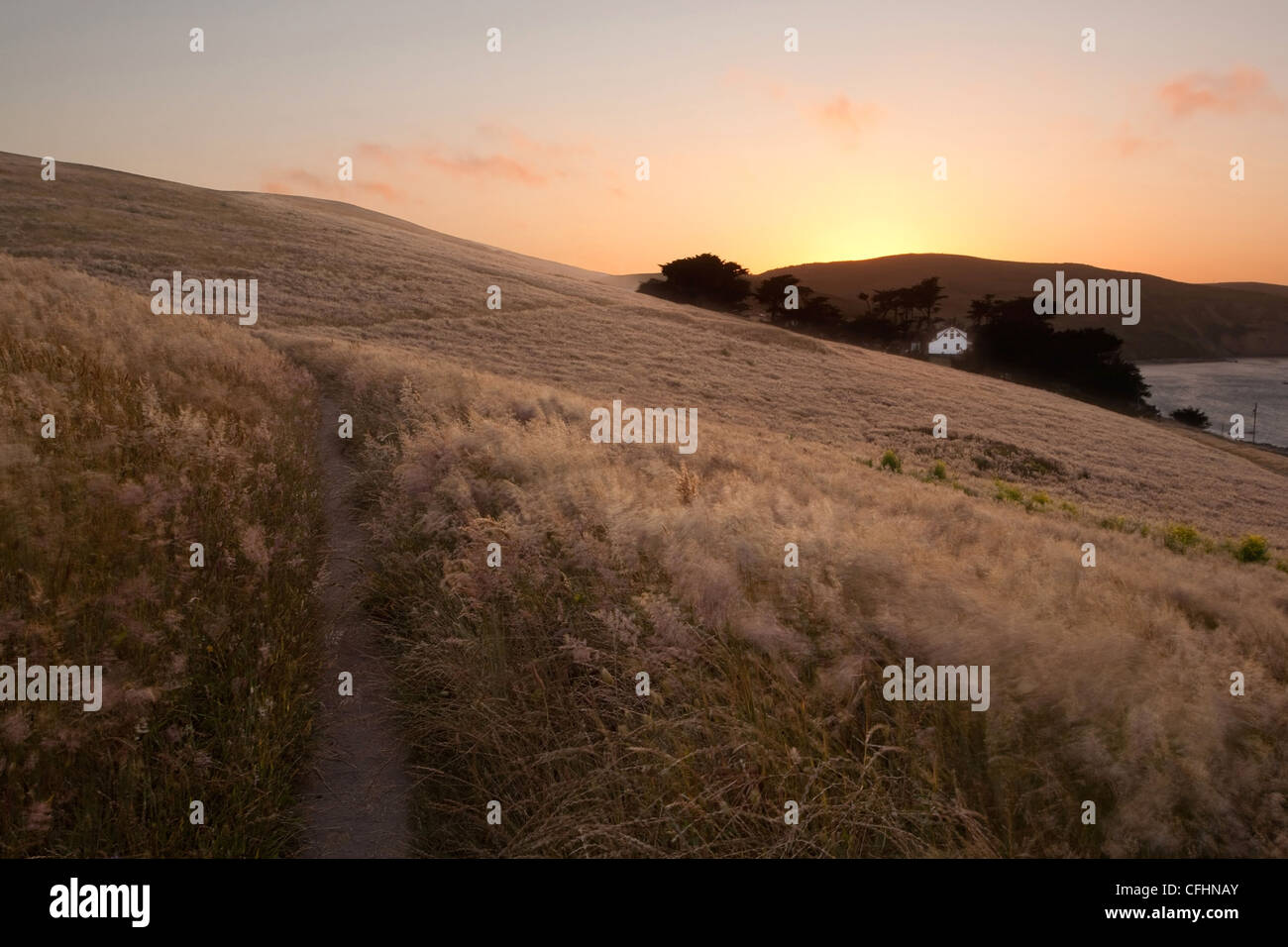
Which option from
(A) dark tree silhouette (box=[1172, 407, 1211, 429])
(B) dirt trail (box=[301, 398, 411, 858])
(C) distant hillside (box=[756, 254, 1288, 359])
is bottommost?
(B) dirt trail (box=[301, 398, 411, 858])

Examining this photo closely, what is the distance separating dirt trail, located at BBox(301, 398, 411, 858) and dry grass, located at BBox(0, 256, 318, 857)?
161 millimetres

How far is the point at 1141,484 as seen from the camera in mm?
30109

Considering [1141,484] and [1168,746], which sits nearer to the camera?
[1168,746]

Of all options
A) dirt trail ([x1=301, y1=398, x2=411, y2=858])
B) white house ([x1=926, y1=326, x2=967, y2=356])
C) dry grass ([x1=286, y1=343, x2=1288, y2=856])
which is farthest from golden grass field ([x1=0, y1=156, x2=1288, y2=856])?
white house ([x1=926, y1=326, x2=967, y2=356])

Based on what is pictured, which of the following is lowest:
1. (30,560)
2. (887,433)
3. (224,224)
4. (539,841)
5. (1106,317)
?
(539,841)

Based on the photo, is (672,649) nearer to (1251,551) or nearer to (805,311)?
(1251,551)

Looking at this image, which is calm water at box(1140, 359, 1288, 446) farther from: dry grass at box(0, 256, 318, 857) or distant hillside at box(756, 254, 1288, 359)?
dry grass at box(0, 256, 318, 857)

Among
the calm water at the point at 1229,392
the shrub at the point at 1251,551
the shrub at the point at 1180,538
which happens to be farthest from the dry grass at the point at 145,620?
the calm water at the point at 1229,392

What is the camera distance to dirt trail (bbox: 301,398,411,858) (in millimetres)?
3451

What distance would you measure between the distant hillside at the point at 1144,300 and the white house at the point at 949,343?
41023 mm

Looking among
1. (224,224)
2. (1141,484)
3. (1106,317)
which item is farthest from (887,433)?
(1106,317)

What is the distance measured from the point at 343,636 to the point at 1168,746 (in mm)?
4974

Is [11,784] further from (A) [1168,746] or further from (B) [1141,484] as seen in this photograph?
(B) [1141,484]

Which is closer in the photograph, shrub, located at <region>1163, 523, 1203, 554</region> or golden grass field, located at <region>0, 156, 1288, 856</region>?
golden grass field, located at <region>0, 156, 1288, 856</region>
